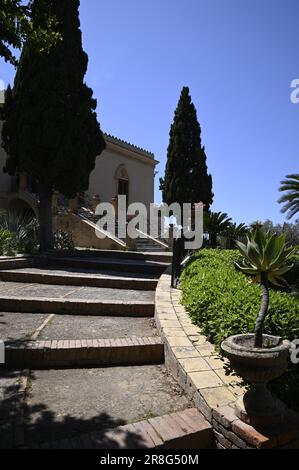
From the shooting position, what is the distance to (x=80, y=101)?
12.5 m

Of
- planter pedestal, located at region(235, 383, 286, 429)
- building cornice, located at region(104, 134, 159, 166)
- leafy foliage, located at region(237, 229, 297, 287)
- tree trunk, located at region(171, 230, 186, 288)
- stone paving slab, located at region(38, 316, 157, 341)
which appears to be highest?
building cornice, located at region(104, 134, 159, 166)

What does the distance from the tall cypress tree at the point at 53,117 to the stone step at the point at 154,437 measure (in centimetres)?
1022

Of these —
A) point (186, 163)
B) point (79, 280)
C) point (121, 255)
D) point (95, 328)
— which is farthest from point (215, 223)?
point (186, 163)

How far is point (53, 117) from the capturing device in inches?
459

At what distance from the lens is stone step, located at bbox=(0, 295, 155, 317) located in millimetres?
5984

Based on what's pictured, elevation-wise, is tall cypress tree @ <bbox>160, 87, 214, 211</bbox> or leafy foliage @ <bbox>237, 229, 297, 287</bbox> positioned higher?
tall cypress tree @ <bbox>160, 87, 214, 211</bbox>

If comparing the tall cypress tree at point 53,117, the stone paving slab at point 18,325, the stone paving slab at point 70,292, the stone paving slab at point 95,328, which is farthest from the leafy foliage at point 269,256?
the tall cypress tree at point 53,117

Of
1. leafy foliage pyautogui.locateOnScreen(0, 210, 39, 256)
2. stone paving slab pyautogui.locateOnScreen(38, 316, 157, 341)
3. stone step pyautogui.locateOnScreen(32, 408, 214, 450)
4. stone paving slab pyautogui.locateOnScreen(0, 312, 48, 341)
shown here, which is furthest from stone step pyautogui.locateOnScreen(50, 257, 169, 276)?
stone step pyautogui.locateOnScreen(32, 408, 214, 450)

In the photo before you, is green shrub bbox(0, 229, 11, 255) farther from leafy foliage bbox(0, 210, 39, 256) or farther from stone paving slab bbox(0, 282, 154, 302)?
stone paving slab bbox(0, 282, 154, 302)

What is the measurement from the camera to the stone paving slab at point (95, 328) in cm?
483

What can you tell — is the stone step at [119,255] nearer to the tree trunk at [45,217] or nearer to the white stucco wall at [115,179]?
the tree trunk at [45,217]

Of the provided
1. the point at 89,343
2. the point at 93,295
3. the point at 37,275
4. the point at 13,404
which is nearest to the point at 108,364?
the point at 89,343
